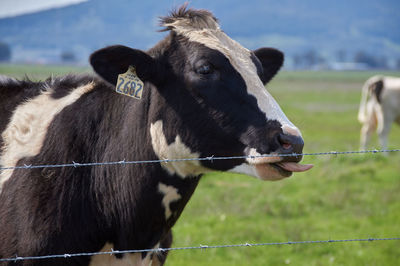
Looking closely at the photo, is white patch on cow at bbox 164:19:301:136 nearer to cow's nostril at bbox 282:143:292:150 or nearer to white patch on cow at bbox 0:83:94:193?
cow's nostril at bbox 282:143:292:150

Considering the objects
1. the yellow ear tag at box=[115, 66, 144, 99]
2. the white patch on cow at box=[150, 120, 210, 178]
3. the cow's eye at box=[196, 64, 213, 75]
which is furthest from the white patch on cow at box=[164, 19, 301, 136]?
the white patch on cow at box=[150, 120, 210, 178]

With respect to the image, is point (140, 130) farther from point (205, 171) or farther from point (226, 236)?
point (226, 236)

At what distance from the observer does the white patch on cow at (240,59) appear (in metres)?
3.27

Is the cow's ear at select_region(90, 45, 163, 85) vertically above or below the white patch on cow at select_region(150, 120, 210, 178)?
above

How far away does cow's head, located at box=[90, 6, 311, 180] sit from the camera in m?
3.23

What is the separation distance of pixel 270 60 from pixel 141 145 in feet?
5.47

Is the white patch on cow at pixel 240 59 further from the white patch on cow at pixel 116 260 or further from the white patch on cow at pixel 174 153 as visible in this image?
the white patch on cow at pixel 116 260

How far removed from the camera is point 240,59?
3.51 metres

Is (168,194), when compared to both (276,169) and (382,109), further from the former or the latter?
(382,109)

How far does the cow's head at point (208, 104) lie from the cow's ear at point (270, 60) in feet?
2.93

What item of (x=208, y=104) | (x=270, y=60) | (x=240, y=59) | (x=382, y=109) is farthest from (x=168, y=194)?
(x=382, y=109)

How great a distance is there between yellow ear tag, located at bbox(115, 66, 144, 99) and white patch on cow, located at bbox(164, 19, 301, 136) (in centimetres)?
48

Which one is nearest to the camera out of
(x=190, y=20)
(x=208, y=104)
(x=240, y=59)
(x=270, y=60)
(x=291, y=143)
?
(x=291, y=143)

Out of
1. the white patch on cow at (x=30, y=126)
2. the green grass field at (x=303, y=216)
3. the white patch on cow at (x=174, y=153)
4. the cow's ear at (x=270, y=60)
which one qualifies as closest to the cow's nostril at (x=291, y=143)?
the white patch on cow at (x=174, y=153)
